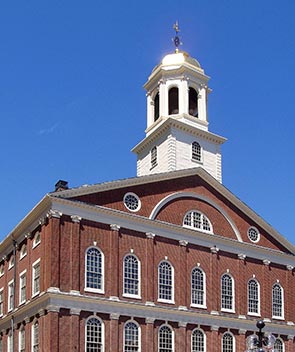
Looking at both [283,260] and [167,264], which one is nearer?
[167,264]

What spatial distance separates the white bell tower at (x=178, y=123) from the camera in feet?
151

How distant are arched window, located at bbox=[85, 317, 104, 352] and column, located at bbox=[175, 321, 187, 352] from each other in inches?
217

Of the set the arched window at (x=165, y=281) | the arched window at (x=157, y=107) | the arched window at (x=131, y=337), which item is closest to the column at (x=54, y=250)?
the arched window at (x=131, y=337)

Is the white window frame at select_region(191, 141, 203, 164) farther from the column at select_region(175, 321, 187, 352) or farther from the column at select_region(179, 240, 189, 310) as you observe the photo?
the column at select_region(175, 321, 187, 352)

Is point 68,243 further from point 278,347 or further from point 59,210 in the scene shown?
point 278,347

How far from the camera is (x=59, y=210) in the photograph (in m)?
35.5

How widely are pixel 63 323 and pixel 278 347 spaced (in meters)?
18.0

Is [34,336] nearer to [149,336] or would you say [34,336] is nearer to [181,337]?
[149,336]

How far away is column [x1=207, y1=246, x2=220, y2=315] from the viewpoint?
41094mm

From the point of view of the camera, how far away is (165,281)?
39312 mm

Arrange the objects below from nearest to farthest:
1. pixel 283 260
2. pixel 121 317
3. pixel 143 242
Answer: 1. pixel 121 317
2. pixel 143 242
3. pixel 283 260

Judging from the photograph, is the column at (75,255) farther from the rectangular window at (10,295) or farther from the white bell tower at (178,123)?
the white bell tower at (178,123)

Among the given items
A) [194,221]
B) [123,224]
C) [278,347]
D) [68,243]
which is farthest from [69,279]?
[278,347]

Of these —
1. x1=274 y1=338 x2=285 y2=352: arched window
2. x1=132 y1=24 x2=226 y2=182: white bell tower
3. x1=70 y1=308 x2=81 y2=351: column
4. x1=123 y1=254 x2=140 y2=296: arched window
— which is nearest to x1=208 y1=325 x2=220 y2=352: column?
x1=274 y1=338 x2=285 y2=352: arched window
